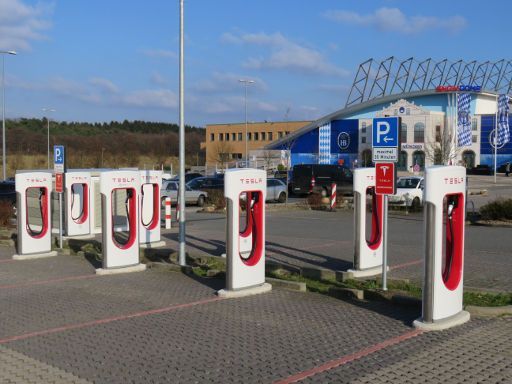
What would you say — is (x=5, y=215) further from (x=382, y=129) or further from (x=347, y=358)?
(x=347, y=358)

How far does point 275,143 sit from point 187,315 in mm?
80822

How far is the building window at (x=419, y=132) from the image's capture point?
70.8 meters

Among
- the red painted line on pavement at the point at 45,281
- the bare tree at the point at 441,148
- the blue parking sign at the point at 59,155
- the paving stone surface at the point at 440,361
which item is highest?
the bare tree at the point at 441,148

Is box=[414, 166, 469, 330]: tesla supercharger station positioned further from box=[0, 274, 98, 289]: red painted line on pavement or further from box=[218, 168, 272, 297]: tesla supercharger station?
box=[0, 274, 98, 289]: red painted line on pavement

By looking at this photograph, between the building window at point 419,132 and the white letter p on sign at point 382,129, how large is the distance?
64.4 m

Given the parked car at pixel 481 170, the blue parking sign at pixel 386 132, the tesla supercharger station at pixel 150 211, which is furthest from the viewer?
the parked car at pixel 481 170

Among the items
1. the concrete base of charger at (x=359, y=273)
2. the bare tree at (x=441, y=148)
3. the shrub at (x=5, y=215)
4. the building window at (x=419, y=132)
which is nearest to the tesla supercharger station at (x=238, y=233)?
the concrete base of charger at (x=359, y=273)

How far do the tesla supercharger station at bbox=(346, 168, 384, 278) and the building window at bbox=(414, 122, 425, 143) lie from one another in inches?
2462

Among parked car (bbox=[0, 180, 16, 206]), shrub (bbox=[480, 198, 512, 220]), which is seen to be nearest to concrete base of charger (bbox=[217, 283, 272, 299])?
shrub (bbox=[480, 198, 512, 220])

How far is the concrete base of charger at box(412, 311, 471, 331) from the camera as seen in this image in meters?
6.71

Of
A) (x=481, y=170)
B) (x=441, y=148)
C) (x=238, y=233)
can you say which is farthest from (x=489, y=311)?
(x=481, y=170)

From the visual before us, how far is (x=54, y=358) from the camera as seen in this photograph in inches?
229

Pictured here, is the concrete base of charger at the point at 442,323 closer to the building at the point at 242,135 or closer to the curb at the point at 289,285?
the curb at the point at 289,285

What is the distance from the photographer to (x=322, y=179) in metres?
36.0
